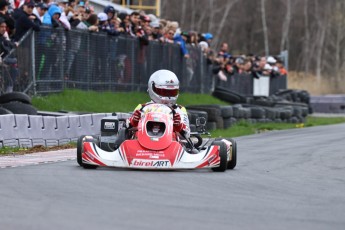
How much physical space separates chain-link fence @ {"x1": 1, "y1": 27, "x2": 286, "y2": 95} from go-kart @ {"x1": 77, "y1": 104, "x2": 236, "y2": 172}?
258 inches

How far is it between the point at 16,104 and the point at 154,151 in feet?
17.1

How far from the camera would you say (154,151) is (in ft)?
37.4

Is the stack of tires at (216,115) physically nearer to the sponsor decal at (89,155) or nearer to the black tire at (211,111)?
the black tire at (211,111)

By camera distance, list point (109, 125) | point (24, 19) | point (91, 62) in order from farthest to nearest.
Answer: point (91, 62) → point (24, 19) → point (109, 125)

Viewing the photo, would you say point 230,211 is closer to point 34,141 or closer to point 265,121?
point 34,141

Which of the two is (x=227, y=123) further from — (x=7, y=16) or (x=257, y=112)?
(x=7, y=16)

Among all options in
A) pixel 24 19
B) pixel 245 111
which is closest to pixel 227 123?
pixel 245 111

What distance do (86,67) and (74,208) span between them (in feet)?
46.3

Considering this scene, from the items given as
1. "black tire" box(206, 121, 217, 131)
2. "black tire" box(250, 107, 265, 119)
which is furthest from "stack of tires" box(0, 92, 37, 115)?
"black tire" box(250, 107, 265, 119)

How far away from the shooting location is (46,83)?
20094mm

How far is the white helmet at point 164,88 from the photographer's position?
1209 centimetres

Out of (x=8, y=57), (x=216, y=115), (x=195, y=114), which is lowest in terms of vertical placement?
(x=216, y=115)

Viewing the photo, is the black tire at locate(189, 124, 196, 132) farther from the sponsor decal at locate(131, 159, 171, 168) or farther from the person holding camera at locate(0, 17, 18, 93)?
the person holding camera at locate(0, 17, 18, 93)

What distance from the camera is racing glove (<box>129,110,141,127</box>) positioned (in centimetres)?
1181
